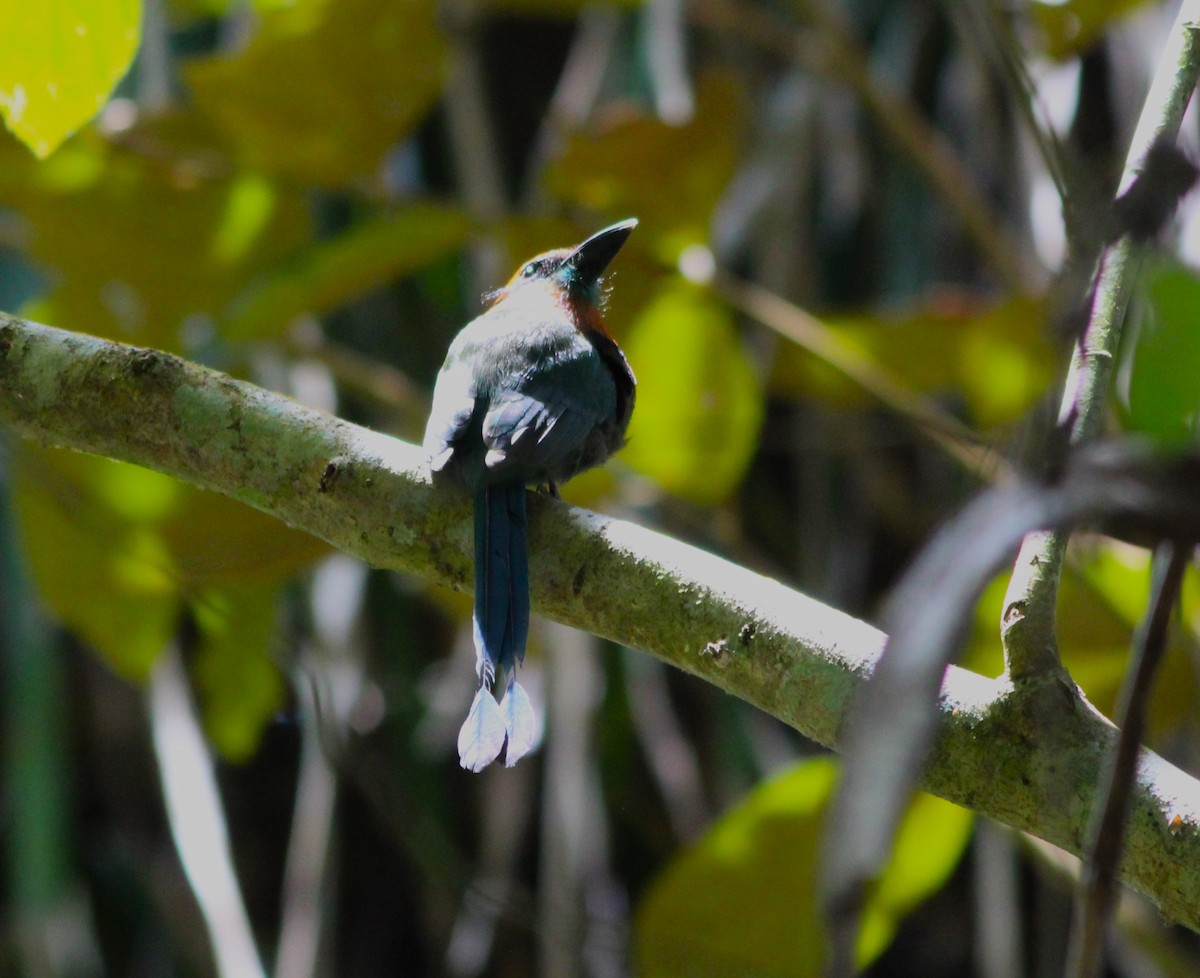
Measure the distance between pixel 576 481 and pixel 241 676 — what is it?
813 millimetres

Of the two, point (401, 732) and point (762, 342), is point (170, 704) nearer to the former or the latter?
point (401, 732)

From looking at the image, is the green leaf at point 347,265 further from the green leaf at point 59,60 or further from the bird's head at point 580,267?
the green leaf at point 59,60

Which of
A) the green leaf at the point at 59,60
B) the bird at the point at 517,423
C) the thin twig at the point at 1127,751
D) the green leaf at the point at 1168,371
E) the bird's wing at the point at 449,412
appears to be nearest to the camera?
the thin twig at the point at 1127,751

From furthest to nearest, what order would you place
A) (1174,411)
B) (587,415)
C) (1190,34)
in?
1. (587,415)
2. (1190,34)
3. (1174,411)

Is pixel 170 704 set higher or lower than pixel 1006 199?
lower

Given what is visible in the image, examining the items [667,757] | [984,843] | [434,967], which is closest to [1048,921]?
[984,843]

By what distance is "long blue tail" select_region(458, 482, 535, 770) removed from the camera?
1388 millimetres

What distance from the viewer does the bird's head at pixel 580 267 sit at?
7.75ft

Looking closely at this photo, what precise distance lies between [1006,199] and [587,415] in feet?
6.32

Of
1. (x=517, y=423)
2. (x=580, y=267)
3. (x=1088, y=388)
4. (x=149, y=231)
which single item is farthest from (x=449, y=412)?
(x=149, y=231)

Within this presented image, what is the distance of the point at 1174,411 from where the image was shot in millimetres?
762

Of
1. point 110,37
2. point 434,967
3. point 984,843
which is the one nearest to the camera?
point 110,37

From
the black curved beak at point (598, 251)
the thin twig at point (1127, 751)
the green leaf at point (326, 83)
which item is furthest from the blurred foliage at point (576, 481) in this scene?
the thin twig at point (1127, 751)

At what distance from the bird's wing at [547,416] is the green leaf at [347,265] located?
1.70ft
